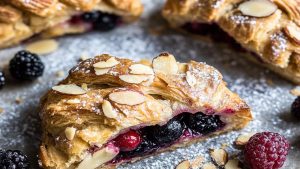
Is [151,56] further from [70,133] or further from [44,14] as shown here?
[70,133]

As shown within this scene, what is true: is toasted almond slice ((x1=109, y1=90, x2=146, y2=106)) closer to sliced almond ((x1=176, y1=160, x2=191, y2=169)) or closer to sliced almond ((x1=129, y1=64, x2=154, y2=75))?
sliced almond ((x1=129, y1=64, x2=154, y2=75))

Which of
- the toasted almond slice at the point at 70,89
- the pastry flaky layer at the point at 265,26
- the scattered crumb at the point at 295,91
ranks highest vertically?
the pastry flaky layer at the point at 265,26

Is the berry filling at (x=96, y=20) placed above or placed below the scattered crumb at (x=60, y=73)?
above

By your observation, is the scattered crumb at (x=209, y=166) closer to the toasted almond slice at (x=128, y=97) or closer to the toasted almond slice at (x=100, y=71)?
the toasted almond slice at (x=128, y=97)

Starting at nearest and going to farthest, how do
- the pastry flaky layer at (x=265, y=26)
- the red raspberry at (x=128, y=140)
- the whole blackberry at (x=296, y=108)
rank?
the red raspberry at (x=128, y=140) → the whole blackberry at (x=296, y=108) → the pastry flaky layer at (x=265, y=26)

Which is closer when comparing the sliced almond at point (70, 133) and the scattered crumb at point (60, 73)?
the sliced almond at point (70, 133)

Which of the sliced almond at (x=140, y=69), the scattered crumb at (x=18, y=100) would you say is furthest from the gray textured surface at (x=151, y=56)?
the sliced almond at (x=140, y=69)
